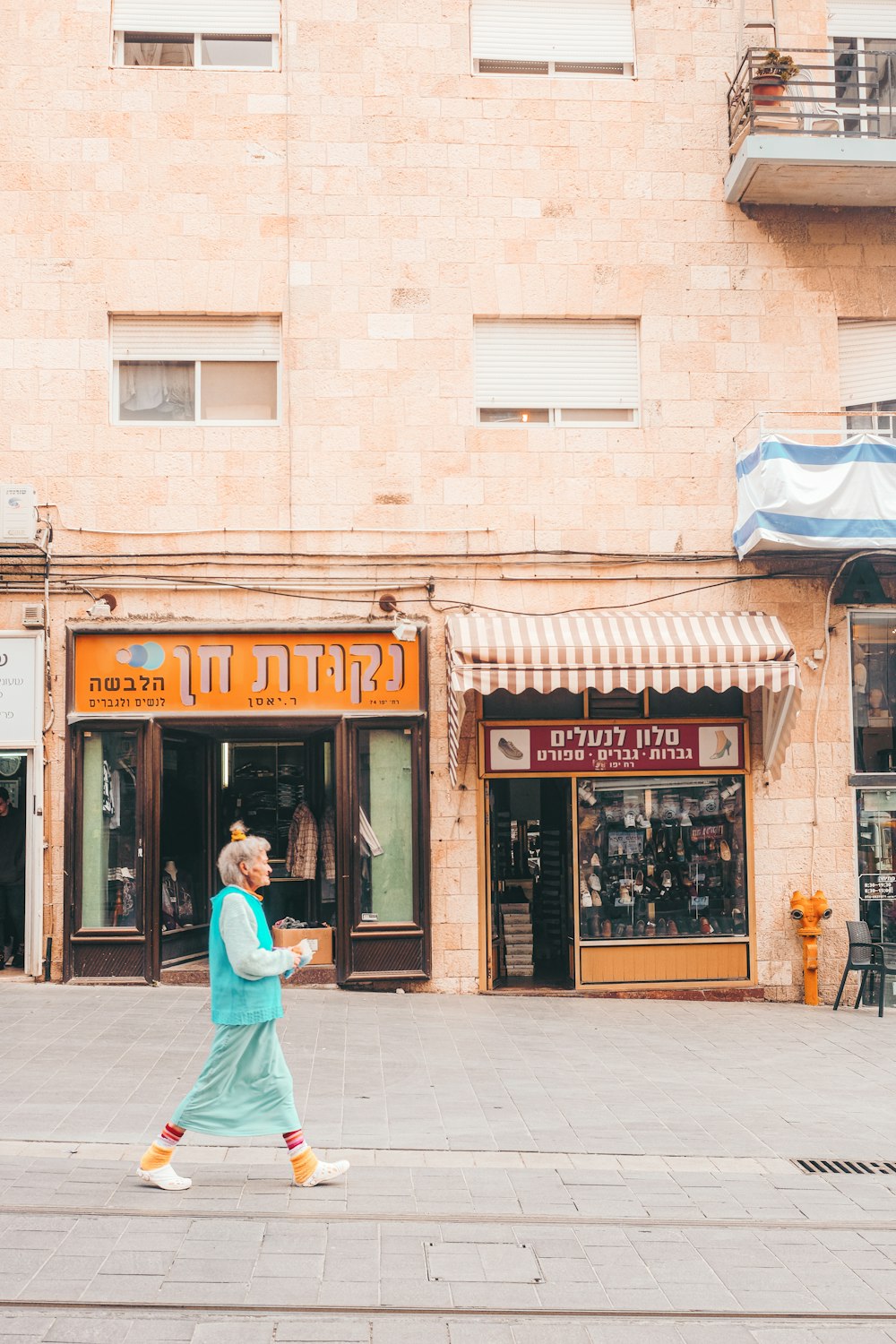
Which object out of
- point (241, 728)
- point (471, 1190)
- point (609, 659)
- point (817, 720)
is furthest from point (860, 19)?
point (471, 1190)

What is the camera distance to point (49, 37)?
39.8ft

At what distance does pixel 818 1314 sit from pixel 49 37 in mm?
12567

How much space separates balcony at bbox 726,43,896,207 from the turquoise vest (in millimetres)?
9192

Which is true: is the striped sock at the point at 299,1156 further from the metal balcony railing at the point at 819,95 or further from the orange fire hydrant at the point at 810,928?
the metal balcony railing at the point at 819,95

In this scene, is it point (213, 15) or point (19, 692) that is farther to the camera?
point (213, 15)

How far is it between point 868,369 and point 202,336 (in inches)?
268

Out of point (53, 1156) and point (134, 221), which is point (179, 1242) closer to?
point (53, 1156)

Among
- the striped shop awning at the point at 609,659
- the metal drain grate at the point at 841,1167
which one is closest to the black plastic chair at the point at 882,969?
the striped shop awning at the point at 609,659

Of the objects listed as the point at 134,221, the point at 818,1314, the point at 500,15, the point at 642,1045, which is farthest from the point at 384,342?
the point at 818,1314

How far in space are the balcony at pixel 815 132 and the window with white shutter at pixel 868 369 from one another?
1.26 metres

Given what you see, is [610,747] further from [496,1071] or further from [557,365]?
[496,1071]

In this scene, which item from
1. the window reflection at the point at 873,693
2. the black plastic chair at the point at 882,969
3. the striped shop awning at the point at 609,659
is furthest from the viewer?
the window reflection at the point at 873,693

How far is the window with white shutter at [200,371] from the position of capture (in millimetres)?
12188

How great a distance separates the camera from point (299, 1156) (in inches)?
247
